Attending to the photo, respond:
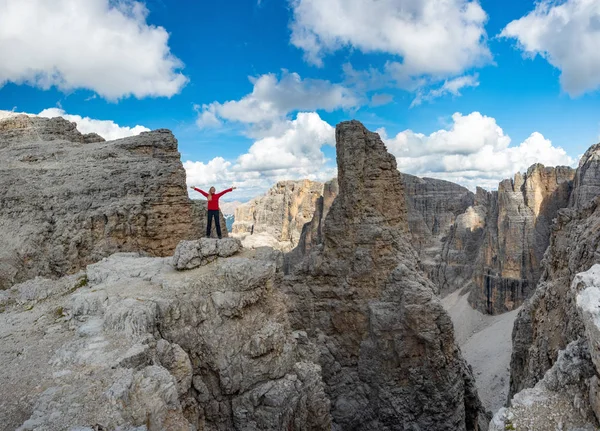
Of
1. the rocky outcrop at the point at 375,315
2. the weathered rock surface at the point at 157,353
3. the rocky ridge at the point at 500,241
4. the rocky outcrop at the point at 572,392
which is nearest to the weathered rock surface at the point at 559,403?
the rocky outcrop at the point at 572,392

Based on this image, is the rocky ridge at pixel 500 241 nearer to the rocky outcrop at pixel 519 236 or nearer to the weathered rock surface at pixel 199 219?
the rocky outcrop at pixel 519 236

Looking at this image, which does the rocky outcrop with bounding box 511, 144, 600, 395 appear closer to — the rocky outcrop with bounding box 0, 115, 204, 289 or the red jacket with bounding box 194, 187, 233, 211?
the red jacket with bounding box 194, 187, 233, 211

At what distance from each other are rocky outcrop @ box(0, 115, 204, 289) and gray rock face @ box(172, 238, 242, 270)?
5.28 meters

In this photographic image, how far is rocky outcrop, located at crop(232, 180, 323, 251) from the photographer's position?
74125mm

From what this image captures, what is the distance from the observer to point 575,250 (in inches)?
516

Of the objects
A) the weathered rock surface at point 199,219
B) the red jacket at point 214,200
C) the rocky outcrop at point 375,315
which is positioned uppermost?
the red jacket at point 214,200

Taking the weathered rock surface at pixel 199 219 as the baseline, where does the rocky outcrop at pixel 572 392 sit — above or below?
below

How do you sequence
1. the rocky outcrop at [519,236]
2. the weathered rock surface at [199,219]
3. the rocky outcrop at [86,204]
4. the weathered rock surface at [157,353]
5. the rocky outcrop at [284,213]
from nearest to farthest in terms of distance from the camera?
the weathered rock surface at [157,353]
the rocky outcrop at [86,204]
the weathered rock surface at [199,219]
the rocky outcrop at [519,236]
the rocky outcrop at [284,213]

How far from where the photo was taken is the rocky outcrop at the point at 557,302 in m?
11.6

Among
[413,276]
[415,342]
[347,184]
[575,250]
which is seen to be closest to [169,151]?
[347,184]

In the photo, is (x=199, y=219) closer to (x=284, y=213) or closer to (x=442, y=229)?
(x=284, y=213)

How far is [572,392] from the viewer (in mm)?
5805

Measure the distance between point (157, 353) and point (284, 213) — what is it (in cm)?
6918

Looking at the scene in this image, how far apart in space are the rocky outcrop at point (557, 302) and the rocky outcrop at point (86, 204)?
14.6 m
